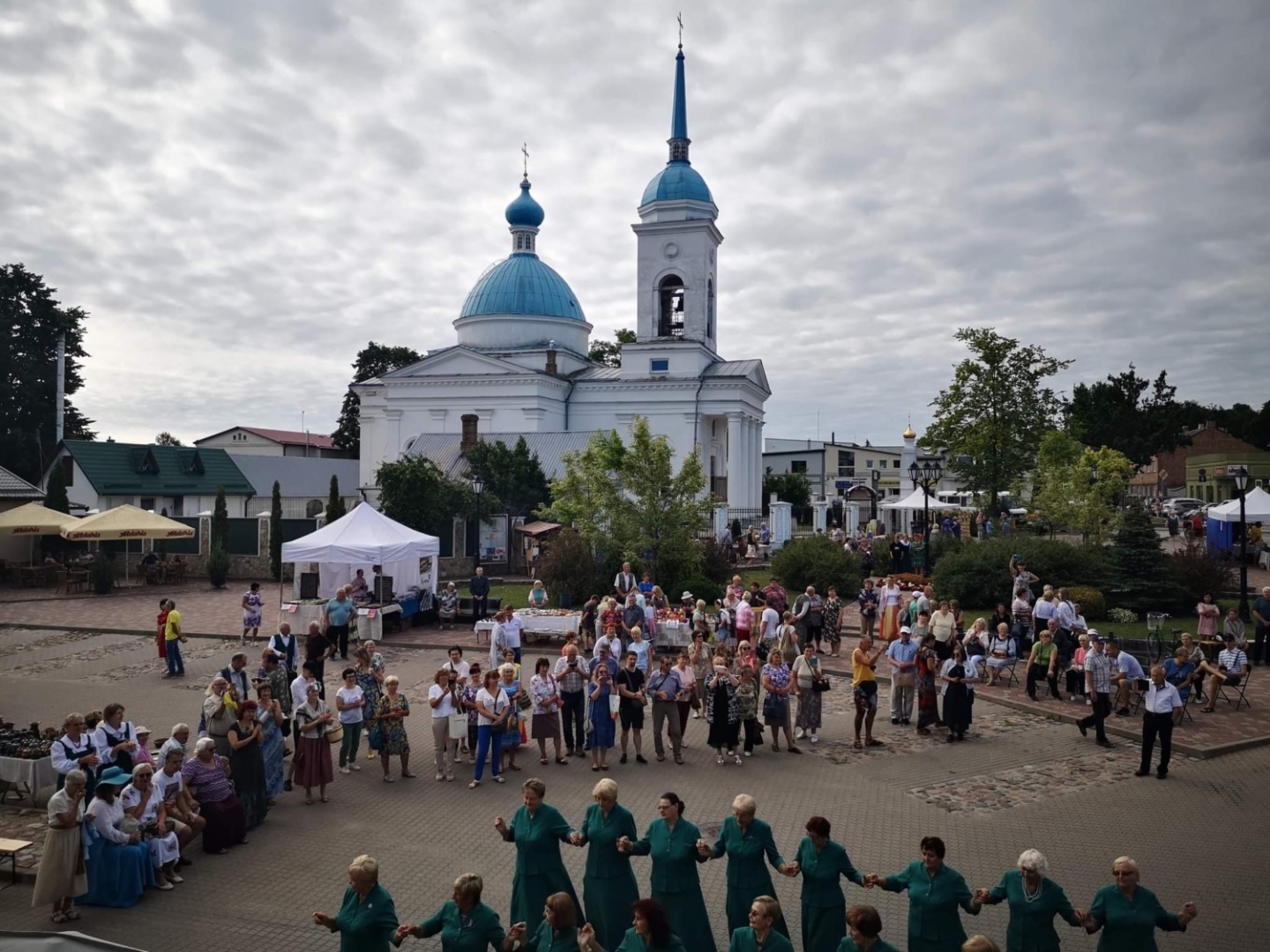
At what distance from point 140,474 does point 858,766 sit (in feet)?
149

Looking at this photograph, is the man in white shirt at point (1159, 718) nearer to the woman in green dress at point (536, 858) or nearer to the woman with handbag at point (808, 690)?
the woman with handbag at point (808, 690)

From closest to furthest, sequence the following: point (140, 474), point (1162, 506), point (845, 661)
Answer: point (845, 661)
point (140, 474)
point (1162, 506)

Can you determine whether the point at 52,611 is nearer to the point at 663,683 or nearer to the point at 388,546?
the point at 388,546

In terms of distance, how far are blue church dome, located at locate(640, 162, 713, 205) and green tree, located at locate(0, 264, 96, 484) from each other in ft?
112

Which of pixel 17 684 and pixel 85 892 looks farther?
pixel 17 684

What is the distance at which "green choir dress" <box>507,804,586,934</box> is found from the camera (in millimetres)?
6562

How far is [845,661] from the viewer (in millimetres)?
18438

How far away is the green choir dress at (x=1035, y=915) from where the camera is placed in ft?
19.1

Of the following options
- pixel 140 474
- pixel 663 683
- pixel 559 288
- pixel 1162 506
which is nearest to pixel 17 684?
pixel 663 683

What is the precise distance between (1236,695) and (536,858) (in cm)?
1353

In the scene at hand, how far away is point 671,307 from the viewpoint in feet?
169

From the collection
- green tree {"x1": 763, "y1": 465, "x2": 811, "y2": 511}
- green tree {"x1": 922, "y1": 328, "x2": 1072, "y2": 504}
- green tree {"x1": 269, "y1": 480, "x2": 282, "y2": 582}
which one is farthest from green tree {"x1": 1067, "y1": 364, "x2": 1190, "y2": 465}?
green tree {"x1": 269, "y1": 480, "x2": 282, "y2": 582}

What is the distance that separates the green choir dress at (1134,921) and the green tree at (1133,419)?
2700 inches

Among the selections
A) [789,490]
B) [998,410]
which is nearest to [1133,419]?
[789,490]
